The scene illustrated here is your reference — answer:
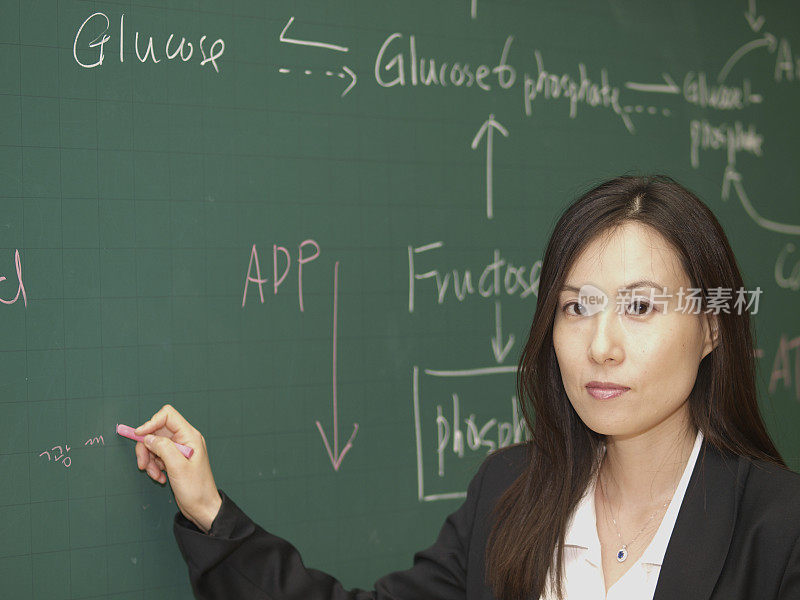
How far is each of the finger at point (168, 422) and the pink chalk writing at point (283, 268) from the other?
0.23 meters

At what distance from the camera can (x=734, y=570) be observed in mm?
1090

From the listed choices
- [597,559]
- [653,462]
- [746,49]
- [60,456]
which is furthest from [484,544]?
[746,49]

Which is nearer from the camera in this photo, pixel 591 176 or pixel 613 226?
pixel 613 226

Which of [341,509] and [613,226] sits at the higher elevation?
[613,226]

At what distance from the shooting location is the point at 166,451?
1256 millimetres

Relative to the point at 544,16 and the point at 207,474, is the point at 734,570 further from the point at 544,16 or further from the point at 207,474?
the point at 544,16

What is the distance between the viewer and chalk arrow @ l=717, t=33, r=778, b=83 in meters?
1.84

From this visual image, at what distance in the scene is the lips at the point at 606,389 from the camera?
3.66 ft

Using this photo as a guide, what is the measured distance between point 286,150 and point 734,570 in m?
1.00

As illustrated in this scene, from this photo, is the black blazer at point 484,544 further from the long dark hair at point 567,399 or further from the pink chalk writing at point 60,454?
the pink chalk writing at point 60,454

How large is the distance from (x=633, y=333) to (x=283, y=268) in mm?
639

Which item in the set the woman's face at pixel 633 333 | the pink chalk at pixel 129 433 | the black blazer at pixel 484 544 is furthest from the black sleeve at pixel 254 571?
the woman's face at pixel 633 333

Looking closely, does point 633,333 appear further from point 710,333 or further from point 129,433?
point 129,433

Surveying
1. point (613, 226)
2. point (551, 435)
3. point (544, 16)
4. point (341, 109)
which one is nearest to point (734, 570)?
point (551, 435)
